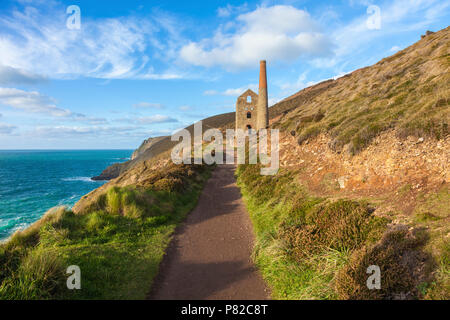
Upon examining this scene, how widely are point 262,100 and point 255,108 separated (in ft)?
7.17

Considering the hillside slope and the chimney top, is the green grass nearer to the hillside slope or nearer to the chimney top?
the hillside slope

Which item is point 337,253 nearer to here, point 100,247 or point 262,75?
point 100,247

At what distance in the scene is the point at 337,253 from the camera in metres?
6.04

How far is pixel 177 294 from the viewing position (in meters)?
6.08

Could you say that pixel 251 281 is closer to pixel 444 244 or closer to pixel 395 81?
pixel 444 244

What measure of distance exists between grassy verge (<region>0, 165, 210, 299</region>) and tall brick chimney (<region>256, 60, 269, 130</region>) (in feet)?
92.5

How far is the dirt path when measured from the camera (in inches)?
244

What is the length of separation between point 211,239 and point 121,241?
3.55m

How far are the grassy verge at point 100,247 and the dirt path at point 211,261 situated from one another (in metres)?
0.51

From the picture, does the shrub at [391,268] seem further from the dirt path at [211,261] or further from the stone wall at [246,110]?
the stone wall at [246,110]

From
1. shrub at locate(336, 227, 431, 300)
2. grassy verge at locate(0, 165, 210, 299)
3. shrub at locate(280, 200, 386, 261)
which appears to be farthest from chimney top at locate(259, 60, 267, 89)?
shrub at locate(336, 227, 431, 300)

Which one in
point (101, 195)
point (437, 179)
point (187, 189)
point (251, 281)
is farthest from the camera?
point (187, 189)

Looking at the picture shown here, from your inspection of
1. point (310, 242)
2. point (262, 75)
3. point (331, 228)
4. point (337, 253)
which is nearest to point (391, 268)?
point (337, 253)
